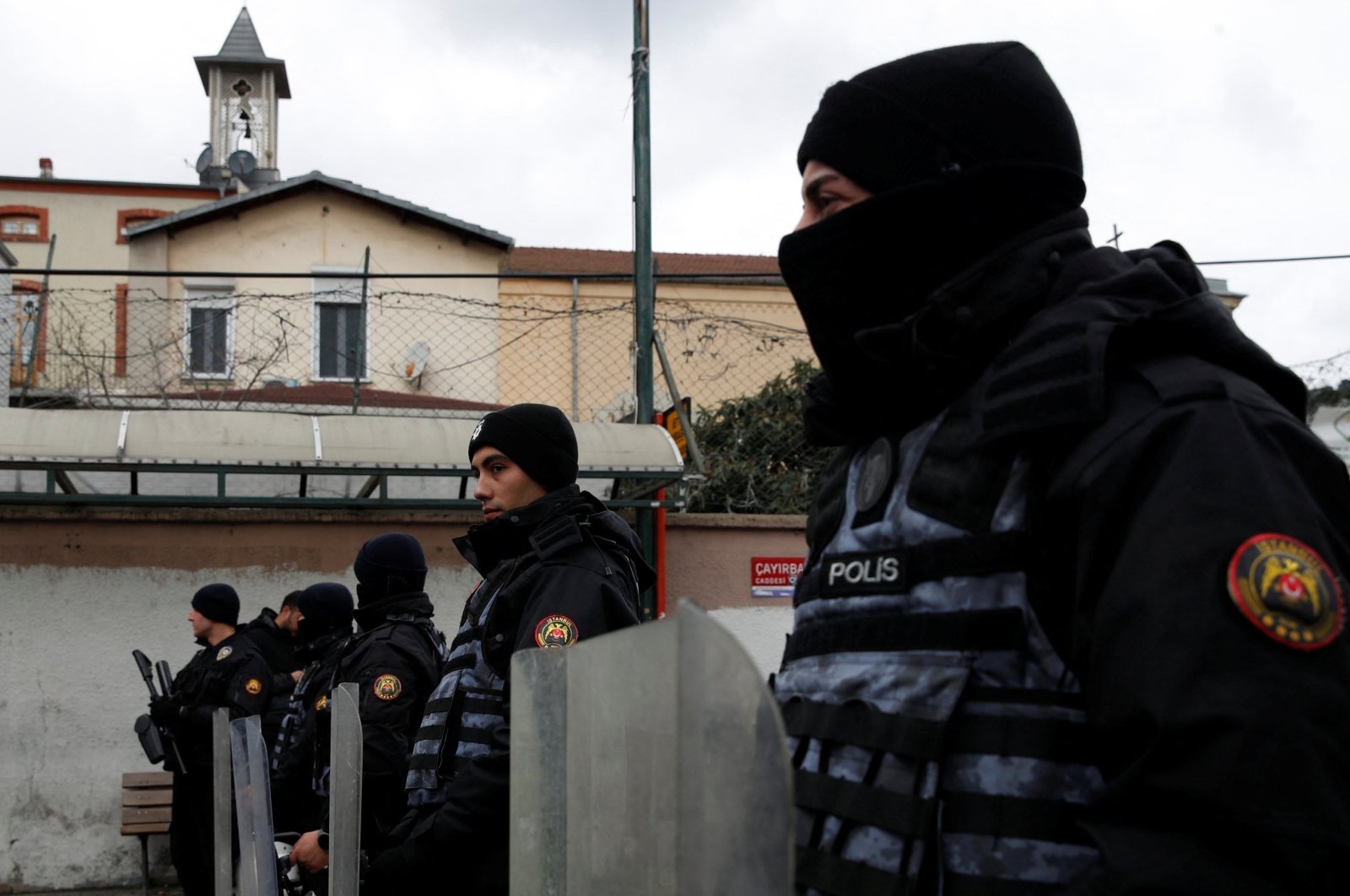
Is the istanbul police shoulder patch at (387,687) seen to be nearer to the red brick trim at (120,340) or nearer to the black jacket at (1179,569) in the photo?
the black jacket at (1179,569)

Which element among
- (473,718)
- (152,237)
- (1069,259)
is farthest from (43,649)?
(152,237)

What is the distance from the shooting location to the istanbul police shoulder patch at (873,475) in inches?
63.2

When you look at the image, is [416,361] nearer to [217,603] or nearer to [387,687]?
[217,603]

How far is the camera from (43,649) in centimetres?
824

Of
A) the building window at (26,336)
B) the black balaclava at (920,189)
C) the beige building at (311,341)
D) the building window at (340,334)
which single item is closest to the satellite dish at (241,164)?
the beige building at (311,341)

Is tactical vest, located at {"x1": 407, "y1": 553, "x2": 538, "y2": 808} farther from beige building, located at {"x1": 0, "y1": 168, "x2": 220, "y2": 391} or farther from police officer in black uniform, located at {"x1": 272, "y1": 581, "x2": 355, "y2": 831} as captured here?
beige building, located at {"x1": 0, "y1": 168, "x2": 220, "y2": 391}

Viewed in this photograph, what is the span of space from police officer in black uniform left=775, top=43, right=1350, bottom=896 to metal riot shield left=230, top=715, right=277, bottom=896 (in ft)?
7.06

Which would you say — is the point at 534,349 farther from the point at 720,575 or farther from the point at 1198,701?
the point at 1198,701

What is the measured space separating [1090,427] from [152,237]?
2277 centimetres

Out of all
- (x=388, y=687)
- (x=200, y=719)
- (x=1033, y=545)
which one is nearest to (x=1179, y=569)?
(x=1033, y=545)

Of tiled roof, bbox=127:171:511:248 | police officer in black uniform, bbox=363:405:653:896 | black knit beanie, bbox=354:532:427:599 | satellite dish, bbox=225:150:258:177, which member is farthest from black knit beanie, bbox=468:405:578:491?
satellite dish, bbox=225:150:258:177

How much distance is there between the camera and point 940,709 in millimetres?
1408

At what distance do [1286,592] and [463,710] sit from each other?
8.49 feet

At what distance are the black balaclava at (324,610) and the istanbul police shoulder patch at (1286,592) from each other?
5.94 m
